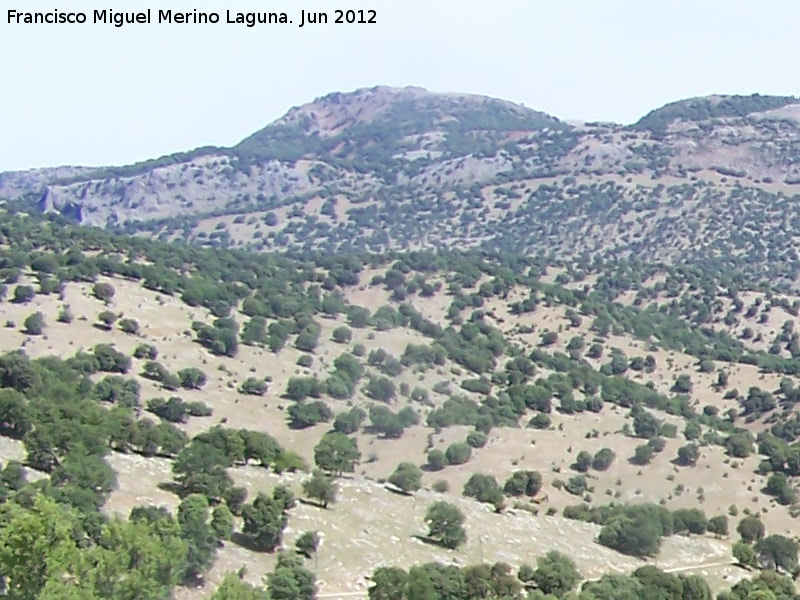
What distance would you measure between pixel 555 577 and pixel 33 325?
59.4 metres

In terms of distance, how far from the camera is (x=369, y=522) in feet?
168

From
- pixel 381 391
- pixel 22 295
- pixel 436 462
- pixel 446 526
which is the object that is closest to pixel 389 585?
pixel 446 526

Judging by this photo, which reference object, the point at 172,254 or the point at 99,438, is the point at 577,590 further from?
the point at 172,254

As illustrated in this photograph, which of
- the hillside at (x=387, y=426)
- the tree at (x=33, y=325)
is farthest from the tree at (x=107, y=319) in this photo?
the tree at (x=33, y=325)

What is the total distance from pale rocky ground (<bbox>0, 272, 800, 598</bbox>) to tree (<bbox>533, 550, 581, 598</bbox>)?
518 cm

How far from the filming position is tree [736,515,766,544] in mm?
63312

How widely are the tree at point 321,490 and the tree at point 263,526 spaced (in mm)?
5548

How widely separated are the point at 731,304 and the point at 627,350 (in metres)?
32.3

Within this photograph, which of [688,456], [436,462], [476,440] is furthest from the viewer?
[476,440]

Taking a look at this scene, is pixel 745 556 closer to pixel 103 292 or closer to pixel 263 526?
pixel 263 526

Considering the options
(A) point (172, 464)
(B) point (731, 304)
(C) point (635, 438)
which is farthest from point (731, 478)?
(B) point (731, 304)

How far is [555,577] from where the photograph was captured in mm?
44156

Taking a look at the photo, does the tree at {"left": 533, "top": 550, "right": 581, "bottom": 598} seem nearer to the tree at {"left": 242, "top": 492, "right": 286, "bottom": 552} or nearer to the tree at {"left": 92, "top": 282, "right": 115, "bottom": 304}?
the tree at {"left": 242, "top": 492, "right": 286, "bottom": 552}

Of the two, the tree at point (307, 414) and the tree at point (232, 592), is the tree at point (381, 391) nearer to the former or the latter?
the tree at point (307, 414)
